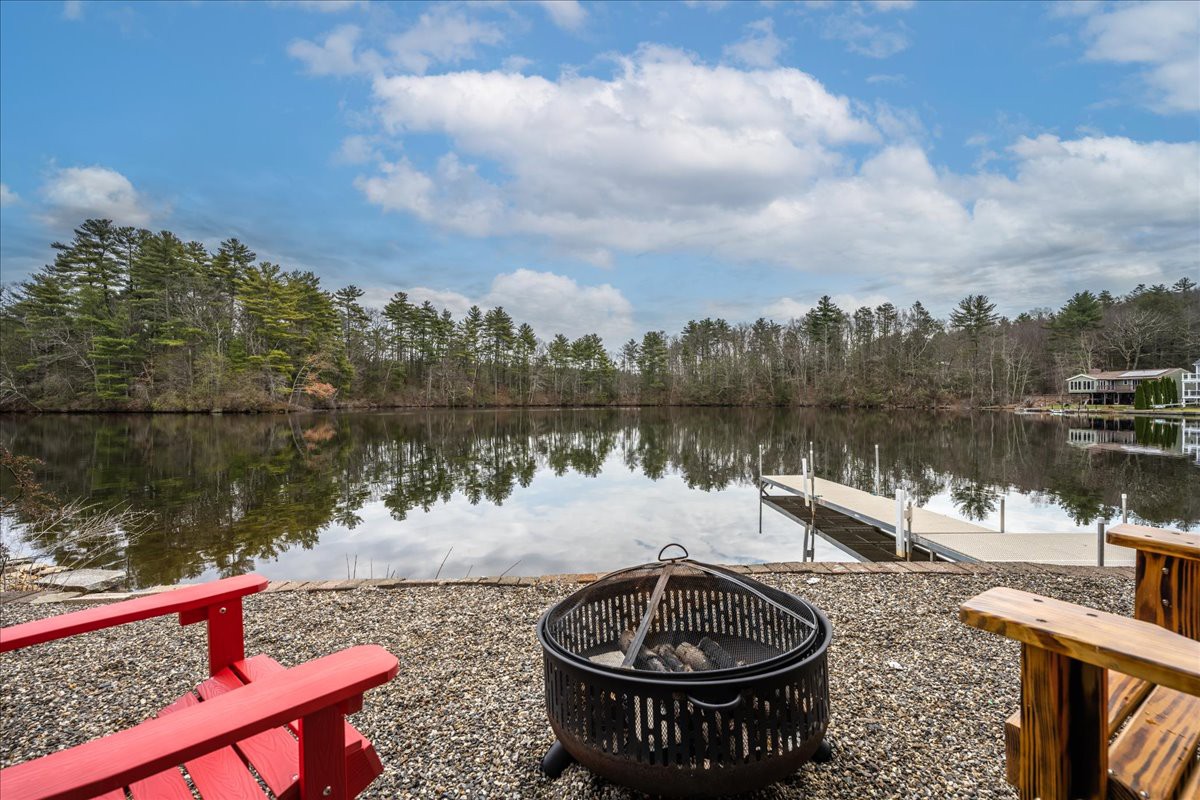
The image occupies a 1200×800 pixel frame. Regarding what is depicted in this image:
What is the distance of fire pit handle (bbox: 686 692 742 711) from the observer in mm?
1697

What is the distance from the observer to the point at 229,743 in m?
1.02

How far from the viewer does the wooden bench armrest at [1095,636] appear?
1087mm

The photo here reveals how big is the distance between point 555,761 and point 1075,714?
5.82ft

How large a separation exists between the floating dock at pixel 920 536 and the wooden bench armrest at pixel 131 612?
734 cm

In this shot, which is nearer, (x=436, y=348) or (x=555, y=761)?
(x=555, y=761)

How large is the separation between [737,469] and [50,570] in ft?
51.7

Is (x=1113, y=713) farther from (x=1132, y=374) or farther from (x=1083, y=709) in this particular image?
(x=1132, y=374)

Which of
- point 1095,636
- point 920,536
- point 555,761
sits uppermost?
point 1095,636

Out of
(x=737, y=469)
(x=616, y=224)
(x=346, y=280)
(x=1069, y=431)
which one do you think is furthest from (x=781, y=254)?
(x=346, y=280)

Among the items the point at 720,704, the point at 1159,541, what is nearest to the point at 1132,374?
the point at 1159,541

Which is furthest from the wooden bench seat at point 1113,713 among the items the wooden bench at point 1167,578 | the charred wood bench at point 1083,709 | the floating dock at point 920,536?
the floating dock at point 920,536

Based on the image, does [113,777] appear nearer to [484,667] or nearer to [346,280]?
[484,667]

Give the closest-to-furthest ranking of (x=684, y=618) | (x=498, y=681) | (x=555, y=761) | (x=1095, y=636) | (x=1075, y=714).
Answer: (x=1095, y=636)
(x=1075, y=714)
(x=555, y=761)
(x=684, y=618)
(x=498, y=681)

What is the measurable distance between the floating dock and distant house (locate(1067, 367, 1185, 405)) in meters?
51.4
